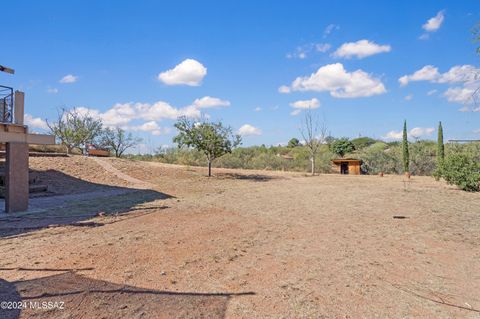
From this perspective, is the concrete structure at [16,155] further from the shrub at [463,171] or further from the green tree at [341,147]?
the green tree at [341,147]

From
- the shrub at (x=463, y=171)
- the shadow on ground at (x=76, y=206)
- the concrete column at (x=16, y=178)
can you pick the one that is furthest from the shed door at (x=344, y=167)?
the concrete column at (x=16, y=178)

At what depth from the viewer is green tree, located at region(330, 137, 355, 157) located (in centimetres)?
4225

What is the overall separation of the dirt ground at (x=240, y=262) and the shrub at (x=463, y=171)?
671 cm

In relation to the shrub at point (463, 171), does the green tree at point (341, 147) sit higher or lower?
higher

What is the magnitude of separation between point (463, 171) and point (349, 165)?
1406 cm

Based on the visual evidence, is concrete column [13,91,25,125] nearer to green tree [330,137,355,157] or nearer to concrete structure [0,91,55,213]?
concrete structure [0,91,55,213]

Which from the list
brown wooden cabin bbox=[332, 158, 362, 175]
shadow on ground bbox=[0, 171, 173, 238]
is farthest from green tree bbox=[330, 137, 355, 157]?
shadow on ground bbox=[0, 171, 173, 238]

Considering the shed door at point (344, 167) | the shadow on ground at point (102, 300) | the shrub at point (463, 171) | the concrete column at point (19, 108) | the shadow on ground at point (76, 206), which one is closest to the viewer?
the shadow on ground at point (102, 300)

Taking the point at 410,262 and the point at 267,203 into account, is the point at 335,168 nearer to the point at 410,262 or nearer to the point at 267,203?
the point at 267,203

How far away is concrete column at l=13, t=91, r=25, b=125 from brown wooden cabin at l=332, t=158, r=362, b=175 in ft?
85.8

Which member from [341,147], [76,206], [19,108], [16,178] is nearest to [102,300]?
[16,178]

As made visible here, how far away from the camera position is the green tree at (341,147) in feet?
139

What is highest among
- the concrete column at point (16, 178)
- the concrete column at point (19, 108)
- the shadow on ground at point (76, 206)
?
the concrete column at point (19, 108)

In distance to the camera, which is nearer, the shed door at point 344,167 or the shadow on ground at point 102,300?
the shadow on ground at point 102,300
